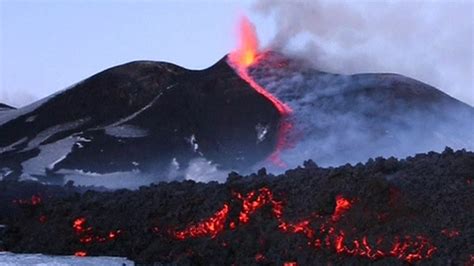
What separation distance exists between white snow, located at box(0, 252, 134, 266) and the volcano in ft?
29.9

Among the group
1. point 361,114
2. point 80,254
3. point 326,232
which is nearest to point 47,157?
point 361,114

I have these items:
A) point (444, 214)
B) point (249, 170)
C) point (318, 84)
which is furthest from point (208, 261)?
point (318, 84)

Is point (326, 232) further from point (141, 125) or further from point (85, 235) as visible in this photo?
point (141, 125)

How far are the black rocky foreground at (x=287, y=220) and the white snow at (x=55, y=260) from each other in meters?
0.36

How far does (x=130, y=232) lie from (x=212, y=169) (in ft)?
30.8

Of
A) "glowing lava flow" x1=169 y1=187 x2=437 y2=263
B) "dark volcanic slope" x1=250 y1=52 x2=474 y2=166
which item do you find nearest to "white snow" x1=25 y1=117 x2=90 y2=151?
"dark volcanic slope" x1=250 y1=52 x2=474 y2=166

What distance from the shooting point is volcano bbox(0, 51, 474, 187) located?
2495 centimetres

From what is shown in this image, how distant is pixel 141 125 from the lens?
89.2 feet

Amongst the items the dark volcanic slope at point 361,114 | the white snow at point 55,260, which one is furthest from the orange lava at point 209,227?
the dark volcanic slope at point 361,114

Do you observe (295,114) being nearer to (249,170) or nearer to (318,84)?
(318,84)

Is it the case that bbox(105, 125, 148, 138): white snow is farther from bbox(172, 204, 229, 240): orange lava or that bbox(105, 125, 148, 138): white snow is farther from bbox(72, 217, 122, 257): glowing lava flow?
bbox(172, 204, 229, 240): orange lava

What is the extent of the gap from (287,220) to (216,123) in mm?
14076

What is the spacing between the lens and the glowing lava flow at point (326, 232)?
11.9 m

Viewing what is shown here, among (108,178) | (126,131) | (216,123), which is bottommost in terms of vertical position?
(108,178)
